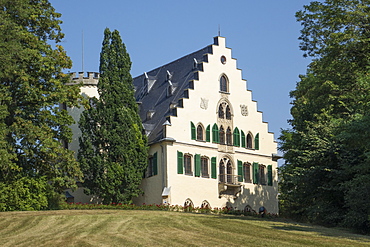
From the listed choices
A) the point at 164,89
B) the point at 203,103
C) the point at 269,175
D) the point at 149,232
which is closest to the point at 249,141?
the point at 269,175

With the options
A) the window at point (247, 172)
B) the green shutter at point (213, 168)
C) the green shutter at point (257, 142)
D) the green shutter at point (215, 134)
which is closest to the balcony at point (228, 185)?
the green shutter at point (213, 168)

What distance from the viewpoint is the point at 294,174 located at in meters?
46.4

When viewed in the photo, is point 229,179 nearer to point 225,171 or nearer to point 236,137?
point 225,171

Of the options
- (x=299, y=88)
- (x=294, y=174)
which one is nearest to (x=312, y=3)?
(x=294, y=174)

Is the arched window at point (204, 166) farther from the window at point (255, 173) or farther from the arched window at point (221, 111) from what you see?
the window at point (255, 173)

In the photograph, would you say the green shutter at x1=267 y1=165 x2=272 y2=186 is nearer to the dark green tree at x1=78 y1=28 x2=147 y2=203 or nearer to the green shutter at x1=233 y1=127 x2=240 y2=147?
the green shutter at x1=233 y1=127 x2=240 y2=147

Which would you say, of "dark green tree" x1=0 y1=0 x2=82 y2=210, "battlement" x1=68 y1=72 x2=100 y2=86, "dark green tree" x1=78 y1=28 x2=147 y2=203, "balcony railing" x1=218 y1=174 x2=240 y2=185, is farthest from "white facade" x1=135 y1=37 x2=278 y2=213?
"dark green tree" x1=0 y1=0 x2=82 y2=210

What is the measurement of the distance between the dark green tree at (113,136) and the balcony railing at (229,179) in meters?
6.72

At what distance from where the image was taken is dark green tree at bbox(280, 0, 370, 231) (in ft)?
133

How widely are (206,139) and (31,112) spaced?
52.5 feet

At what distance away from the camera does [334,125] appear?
46344 mm

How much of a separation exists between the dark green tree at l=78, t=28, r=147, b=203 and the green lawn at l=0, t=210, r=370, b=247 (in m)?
12.9

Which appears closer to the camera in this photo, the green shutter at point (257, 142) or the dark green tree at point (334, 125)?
the dark green tree at point (334, 125)

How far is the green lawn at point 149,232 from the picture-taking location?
28.6m
